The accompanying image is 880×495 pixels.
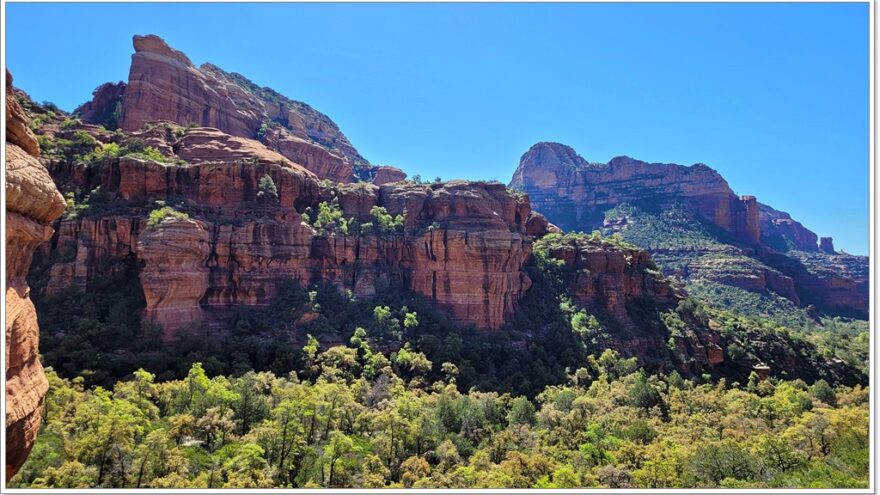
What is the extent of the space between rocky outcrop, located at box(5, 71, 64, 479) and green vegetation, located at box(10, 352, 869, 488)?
11.9 m

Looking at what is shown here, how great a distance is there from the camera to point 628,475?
24.2 metres

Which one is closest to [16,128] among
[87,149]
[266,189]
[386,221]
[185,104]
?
[266,189]

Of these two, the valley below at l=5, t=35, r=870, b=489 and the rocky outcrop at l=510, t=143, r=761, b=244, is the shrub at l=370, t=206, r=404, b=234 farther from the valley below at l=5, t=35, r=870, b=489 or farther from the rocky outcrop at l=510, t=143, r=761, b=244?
the rocky outcrop at l=510, t=143, r=761, b=244

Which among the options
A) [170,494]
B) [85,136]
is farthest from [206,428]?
[85,136]

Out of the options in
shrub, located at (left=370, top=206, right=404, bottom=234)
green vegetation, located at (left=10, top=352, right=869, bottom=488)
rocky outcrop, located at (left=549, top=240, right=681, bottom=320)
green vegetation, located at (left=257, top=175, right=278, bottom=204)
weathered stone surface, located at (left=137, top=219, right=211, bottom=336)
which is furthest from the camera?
rocky outcrop, located at (left=549, top=240, right=681, bottom=320)

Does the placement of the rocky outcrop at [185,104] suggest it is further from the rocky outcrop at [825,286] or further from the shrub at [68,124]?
the rocky outcrop at [825,286]

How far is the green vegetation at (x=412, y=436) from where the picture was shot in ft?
75.4

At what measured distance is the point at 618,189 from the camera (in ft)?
522

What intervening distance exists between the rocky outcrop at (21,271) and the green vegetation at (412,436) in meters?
11.9

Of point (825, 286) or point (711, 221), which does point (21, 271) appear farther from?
point (711, 221)

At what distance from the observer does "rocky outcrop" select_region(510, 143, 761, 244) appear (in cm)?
13912

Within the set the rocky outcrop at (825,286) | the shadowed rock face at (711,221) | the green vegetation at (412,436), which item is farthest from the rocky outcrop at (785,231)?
the green vegetation at (412,436)

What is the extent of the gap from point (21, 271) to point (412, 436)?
2380 cm

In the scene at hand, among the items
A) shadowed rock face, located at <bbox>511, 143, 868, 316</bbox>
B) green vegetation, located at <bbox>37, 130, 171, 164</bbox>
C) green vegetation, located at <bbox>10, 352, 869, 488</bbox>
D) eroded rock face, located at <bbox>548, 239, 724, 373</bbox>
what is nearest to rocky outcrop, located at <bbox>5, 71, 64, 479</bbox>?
green vegetation, located at <bbox>10, 352, 869, 488</bbox>
